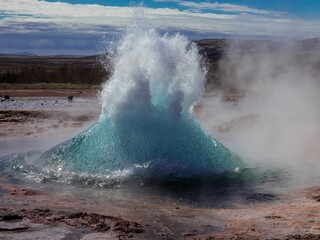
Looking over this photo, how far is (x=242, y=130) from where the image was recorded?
49.4ft

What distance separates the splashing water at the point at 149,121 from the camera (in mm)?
9188

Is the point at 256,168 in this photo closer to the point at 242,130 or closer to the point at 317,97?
the point at 242,130

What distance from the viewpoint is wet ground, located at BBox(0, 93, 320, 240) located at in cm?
577

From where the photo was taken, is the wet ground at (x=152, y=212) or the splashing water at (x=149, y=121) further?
the splashing water at (x=149, y=121)

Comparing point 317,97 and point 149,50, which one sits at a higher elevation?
point 149,50

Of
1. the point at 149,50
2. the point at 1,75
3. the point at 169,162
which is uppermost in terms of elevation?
the point at 149,50

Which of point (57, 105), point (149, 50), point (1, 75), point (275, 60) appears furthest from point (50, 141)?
point (1, 75)

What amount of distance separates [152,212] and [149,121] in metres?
3.17

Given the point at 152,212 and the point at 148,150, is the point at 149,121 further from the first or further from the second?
the point at 152,212

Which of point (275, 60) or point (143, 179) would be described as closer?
point (143, 179)

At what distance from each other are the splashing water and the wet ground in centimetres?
89

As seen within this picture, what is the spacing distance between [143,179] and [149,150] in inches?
31.9

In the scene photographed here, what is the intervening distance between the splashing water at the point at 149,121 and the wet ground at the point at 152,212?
89 centimetres

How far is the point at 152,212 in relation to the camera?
6660 mm
